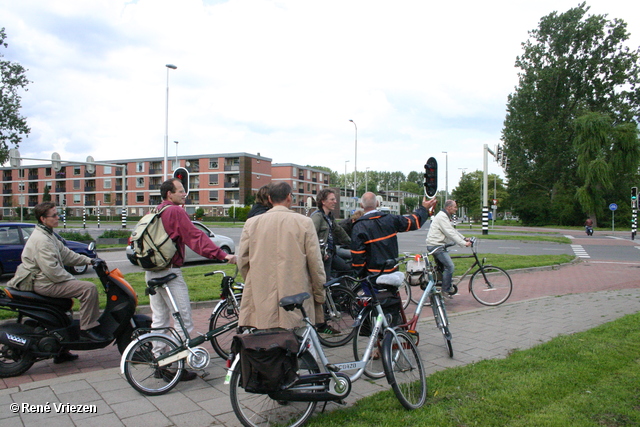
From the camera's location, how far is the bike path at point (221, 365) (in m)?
3.42

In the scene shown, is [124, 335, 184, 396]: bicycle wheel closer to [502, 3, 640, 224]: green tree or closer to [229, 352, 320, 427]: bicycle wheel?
[229, 352, 320, 427]: bicycle wheel

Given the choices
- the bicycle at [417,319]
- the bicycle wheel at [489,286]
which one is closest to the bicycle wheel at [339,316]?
the bicycle at [417,319]

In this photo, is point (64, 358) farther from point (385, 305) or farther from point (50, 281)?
point (385, 305)

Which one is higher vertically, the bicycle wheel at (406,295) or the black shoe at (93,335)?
the black shoe at (93,335)

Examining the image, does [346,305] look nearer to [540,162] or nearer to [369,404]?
[369,404]

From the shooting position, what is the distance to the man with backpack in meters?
4.11

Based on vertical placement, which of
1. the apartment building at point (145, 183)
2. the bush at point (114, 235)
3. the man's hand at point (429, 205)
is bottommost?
the bush at point (114, 235)

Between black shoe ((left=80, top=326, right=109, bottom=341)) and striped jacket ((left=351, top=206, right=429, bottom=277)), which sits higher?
striped jacket ((left=351, top=206, right=429, bottom=277))

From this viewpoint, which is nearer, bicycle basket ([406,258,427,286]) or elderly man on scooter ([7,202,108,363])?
elderly man on scooter ([7,202,108,363])

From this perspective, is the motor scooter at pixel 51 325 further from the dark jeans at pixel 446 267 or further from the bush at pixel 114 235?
the bush at pixel 114 235

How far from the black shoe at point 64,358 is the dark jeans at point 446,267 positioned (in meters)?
5.34

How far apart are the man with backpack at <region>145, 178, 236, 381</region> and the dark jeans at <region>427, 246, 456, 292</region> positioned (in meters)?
4.43

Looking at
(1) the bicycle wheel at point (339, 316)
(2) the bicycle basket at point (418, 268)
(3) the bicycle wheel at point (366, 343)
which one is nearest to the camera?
(3) the bicycle wheel at point (366, 343)

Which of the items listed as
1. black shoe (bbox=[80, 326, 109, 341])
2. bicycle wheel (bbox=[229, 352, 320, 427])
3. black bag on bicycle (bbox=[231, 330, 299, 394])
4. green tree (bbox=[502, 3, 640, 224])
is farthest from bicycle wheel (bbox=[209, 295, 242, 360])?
green tree (bbox=[502, 3, 640, 224])
